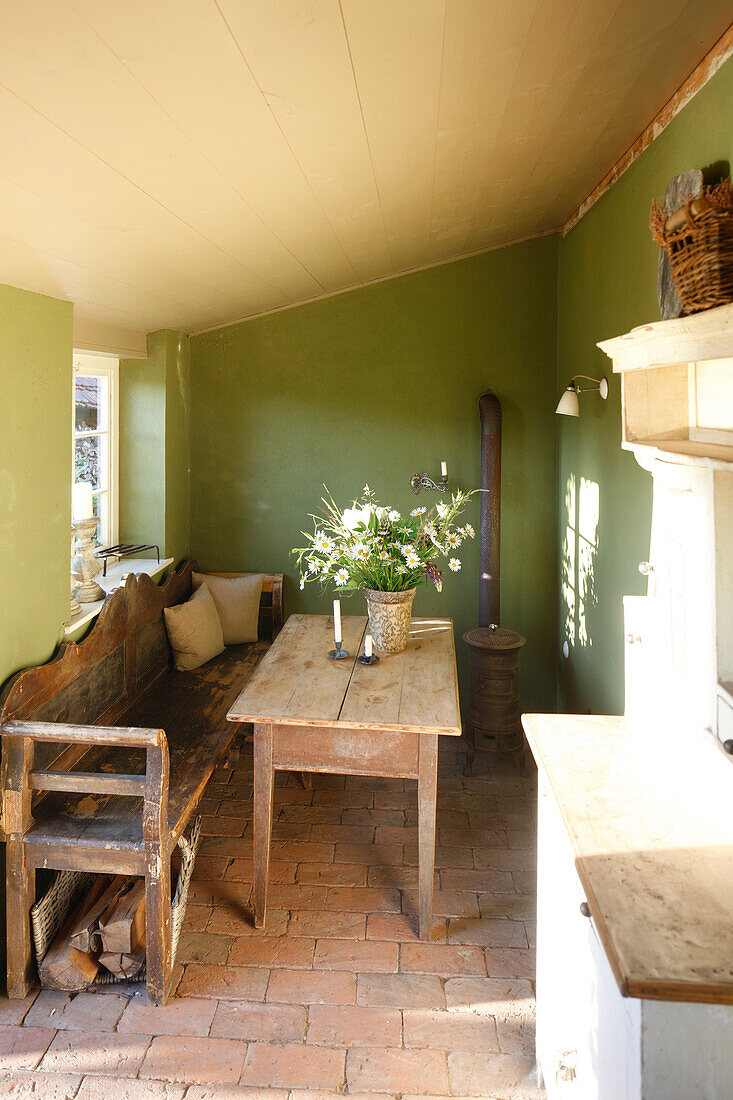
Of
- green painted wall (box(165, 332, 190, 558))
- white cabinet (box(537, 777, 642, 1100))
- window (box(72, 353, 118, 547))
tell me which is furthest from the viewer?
green painted wall (box(165, 332, 190, 558))

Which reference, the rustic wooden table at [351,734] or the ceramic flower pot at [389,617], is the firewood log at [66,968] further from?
the ceramic flower pot at [389,617]

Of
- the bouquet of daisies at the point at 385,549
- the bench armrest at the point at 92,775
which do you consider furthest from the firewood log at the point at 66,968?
the bouquet of daisies at the point at 385,549

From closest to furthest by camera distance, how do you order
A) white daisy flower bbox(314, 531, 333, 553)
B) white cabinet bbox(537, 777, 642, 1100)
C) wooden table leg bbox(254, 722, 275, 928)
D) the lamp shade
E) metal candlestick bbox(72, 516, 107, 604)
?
white cabinet bbox(537, 777, 642, 1100), wooden table leg bbox(254, 722, 275, 928), white daisy flower bbox(314, 531, 333, 553), metal candlestick bbox(72, 516, 107, 604), the lamp shade

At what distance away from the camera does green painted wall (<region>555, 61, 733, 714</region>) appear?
2.82 metres

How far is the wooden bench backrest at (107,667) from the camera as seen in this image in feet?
10.2

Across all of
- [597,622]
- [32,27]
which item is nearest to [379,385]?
[597,622]

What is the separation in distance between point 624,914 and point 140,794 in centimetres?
187

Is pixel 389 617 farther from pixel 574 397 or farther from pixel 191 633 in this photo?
pixel 574 397

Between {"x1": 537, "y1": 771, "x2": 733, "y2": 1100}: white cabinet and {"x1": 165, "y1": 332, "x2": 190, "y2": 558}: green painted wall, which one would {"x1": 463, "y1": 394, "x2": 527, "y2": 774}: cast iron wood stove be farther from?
{"x1": 537, "y1": 771, "x2": 733, "y2": 1100}: white cabinet

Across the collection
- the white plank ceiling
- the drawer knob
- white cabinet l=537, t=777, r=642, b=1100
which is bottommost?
the drawer knob

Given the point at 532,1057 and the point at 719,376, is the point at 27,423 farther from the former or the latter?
the point at 532,1057

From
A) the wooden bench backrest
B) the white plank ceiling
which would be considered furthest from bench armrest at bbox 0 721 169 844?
the white plank ceiling

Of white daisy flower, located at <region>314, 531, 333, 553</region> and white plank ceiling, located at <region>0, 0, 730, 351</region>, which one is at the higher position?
white plank ceiling, located at <region>0, 0, 730, 351</region>

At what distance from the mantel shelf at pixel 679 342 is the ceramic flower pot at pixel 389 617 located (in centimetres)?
180
